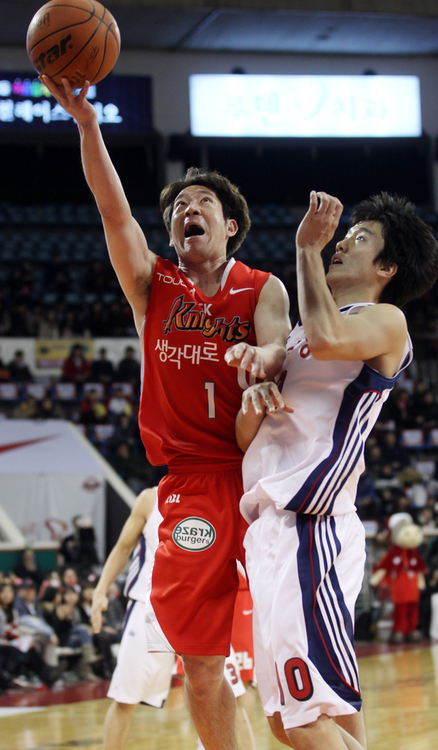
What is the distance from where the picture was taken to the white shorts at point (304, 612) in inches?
96.9

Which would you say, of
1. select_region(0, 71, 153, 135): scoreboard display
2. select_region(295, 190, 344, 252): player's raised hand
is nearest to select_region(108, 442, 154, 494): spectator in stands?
select_region(0, 71, 153, 135): scoreboard display

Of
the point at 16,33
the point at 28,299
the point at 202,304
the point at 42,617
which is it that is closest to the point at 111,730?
the point at 202,304

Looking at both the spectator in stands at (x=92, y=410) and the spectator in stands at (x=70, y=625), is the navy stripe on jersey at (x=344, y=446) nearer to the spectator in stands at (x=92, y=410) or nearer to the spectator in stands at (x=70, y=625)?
the spectator in stands at (x=70, y=625)

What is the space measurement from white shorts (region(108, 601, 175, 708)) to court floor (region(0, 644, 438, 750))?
0.81 m

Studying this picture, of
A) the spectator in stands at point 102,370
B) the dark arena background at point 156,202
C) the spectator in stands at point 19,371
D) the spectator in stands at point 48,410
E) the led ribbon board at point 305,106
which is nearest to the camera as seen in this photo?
the dark arena background at point 156,202

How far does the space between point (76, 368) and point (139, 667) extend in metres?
11.3

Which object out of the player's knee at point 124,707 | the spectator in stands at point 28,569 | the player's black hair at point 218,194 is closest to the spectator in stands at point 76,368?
the spectator in stands at point 28,569

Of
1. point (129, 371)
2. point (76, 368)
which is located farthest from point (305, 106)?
point (76, 368)

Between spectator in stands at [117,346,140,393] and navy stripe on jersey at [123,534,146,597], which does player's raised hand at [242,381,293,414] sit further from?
spectator in stands at [117,346,140,393]

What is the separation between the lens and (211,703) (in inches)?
118

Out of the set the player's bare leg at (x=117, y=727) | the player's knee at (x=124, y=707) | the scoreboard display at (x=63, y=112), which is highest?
the scoreboard display at (x=63, y=112)

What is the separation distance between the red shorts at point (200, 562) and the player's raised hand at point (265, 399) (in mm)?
493

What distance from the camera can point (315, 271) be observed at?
2.64 m

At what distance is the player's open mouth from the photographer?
3301 mm
